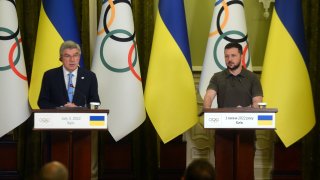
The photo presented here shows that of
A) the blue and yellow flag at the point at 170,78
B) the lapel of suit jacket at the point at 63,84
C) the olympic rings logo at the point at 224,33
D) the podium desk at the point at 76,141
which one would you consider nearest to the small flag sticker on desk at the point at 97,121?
the podium desk at the point at 76,141

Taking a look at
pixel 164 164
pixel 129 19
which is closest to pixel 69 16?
pixel 129 19

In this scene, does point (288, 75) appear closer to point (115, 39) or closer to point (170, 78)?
point (170, 78)

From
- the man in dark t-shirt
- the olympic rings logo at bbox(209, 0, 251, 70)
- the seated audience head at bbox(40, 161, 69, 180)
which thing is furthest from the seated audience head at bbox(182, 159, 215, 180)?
the olympic rings logo at bbox(209, 0, 251, 70)

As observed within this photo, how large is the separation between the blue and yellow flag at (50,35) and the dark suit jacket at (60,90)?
3.31ft

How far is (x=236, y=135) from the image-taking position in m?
4.37

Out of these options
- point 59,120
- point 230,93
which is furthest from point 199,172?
point 230,93

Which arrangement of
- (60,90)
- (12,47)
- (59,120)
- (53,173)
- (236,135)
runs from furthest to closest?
(12,47) < (60,90) < (236,135) < (59,120) < (53,173)

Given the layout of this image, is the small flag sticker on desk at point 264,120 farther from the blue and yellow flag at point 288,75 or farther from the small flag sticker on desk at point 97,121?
the blue and yellow flag at point 288,75

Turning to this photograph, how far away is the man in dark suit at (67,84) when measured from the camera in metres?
4.57

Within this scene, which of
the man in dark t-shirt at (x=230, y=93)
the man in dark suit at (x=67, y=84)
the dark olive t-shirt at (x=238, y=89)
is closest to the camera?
the man in dark t-shirt at (x=230, y=93)

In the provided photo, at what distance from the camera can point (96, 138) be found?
6.15 meters

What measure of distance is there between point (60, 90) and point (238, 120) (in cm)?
151

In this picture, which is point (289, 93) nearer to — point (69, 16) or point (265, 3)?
point (265, 3)

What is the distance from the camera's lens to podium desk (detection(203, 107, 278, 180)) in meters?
4.14
